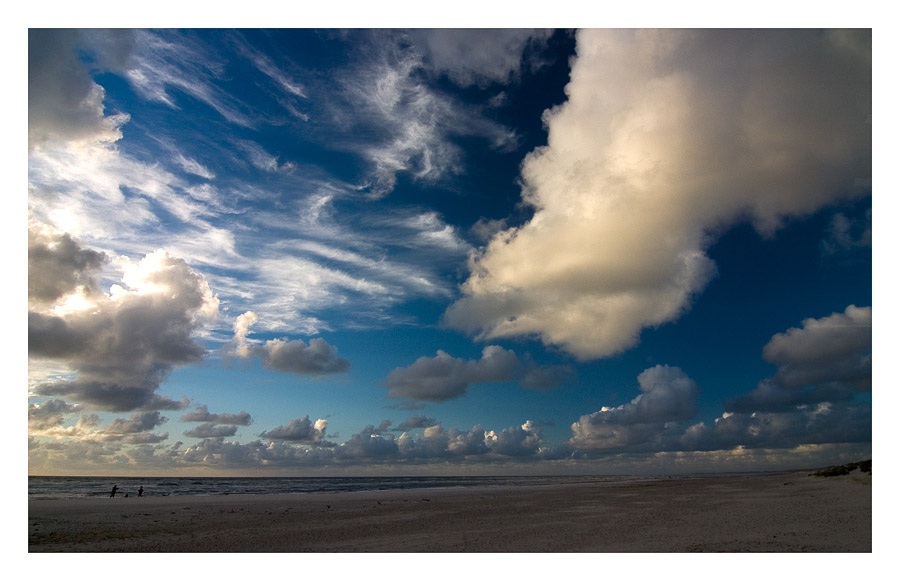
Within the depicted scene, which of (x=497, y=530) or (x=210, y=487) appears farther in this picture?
(x=210, y=487)

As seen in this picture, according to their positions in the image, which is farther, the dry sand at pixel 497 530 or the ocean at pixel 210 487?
the ocean at pixel 210 487

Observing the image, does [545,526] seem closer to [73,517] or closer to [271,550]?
[271,550]

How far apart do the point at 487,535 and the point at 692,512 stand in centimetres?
1452

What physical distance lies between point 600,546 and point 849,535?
9502 mm

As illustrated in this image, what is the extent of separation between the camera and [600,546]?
18328mm

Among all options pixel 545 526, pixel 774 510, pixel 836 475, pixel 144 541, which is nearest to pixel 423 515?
pixel 545 526

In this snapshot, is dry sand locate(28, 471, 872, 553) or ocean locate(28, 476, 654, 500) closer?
dry sand locate(28, 471, 872, 553)

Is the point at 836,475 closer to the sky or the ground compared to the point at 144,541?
closer to the ground

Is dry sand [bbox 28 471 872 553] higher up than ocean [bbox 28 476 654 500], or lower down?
higher up

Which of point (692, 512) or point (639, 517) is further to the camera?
point (692, 512)

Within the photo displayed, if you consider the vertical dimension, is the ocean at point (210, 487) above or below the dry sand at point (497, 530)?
below
